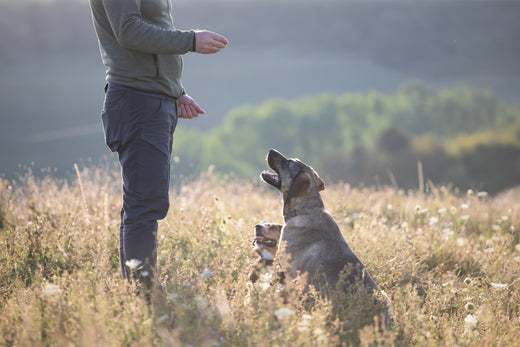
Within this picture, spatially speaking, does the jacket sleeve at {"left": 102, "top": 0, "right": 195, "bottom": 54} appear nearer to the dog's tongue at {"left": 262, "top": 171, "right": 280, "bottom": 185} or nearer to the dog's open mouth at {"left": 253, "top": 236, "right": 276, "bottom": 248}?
the dog's tongue at {"left": 262, "top": 171, "right": 280, "bottom": 185}

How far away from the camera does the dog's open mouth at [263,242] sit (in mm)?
3963

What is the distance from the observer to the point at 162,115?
2920 millimetres

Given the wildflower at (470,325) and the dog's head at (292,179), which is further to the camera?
the dog's head at (292,179)

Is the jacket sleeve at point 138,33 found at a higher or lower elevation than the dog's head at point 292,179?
higher

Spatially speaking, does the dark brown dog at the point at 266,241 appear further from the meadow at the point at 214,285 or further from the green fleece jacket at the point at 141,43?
the green fleece jacket at the point at 141,43

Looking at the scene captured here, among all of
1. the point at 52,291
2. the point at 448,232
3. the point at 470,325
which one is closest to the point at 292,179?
the point at 470,325

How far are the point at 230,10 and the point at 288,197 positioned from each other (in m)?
68.2

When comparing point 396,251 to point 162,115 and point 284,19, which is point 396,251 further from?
point 284,19

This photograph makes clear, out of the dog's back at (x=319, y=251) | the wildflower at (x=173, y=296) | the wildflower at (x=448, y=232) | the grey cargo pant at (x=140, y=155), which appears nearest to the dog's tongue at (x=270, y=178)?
the dog's back at (x=319, y=251)

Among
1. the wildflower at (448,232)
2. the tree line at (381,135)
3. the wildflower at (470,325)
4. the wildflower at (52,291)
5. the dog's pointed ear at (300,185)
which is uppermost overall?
the dog's pointed ear at (300,185)

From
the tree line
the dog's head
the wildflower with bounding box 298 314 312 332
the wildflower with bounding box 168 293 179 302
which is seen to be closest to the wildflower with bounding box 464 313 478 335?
the wildflower with bounding box 298 314 312 332

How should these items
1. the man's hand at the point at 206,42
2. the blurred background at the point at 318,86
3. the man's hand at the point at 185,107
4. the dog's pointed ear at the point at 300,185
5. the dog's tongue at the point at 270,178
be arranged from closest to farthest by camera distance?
the man's hand at the point at 206,42 < the man's hand at the point at 185,107 < the dog's pointed ear at the point at 300,185 < the dog's tongue at the point at 270,178 < the blurred background at the point at 318,86

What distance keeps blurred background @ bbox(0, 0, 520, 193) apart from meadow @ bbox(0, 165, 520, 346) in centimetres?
3333

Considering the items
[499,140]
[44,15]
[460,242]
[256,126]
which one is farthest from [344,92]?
[460,242]
